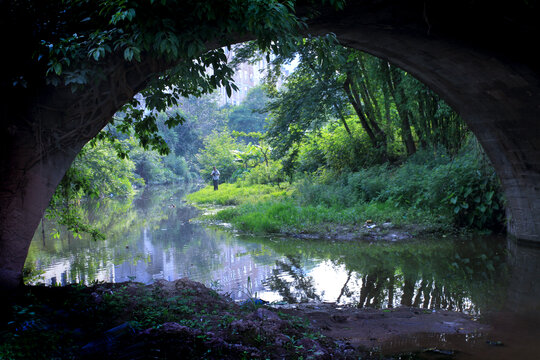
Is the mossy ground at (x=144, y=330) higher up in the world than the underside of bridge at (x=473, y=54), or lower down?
lower down

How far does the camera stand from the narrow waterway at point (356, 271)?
13.0 feet

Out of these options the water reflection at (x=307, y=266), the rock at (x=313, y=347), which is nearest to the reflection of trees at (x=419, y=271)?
the water reflection at (x=307, y=266)

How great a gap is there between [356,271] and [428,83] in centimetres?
311

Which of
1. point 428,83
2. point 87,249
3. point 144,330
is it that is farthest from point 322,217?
point 144,330

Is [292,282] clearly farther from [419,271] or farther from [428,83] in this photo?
[428,83]

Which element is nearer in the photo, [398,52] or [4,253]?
[4,253]

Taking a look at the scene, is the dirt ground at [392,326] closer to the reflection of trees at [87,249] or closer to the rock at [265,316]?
the rock at [265,316]

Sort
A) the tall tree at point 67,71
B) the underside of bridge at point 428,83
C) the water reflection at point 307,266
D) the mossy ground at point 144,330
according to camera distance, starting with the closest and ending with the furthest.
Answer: the mossy ground at point 144,330, the tall tree at point 67,71, the underside of bridge at point 428,83, the water reflection at point 307,266

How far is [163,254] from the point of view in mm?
8375

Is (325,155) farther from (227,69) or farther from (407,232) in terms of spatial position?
(227,69)

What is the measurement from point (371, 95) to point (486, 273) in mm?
10067

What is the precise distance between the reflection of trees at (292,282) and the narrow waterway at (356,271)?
1 cm

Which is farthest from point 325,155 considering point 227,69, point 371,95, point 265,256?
point 227,69

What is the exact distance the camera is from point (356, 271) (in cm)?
628
